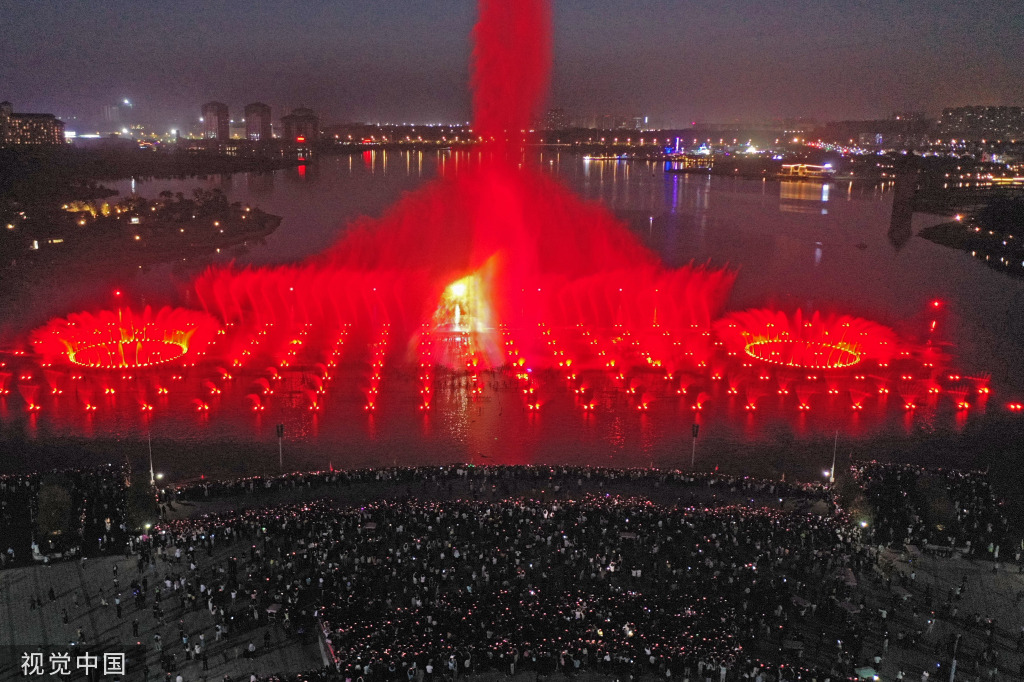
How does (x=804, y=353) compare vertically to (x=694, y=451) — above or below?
above

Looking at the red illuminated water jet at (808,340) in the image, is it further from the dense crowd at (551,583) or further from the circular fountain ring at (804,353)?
the dense crowd at (551,583)

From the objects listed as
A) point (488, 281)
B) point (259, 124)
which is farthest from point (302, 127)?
point (488, 281)

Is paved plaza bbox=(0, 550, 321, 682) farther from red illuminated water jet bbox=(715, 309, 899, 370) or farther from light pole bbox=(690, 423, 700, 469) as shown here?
red illuminated water jet bbox=(715, 309, 899, 370)

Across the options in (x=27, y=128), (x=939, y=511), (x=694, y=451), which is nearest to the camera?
(x=939, y=511)

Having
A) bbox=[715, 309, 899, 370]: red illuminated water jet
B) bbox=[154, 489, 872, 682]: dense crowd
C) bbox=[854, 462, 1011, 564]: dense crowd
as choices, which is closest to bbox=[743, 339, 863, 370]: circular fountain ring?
bbox=[715, 309, 899, 370]: red illuminated water jet

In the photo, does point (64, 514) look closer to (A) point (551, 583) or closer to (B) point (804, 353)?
(A) point (551, 583)
